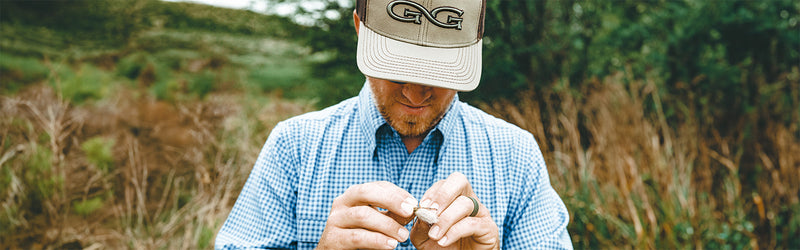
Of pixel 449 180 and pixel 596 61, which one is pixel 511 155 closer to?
pixel 449 180

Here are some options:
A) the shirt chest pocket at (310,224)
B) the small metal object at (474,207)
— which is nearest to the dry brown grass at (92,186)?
the shirt chest pocket at (310,224)

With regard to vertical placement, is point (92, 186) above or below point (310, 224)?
below

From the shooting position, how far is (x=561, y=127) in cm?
480

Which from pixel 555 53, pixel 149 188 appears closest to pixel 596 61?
pixel 555 53

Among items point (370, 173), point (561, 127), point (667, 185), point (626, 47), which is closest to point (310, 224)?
point (370, 173)

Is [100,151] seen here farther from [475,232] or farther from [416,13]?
[475,232]

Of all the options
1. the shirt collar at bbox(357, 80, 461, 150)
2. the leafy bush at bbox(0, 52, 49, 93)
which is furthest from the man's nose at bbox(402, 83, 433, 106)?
the leafy bush at bbox(0, 52, 49, 93)

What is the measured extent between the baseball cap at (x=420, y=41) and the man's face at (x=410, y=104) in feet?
0.32

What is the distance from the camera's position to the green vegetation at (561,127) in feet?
9.91

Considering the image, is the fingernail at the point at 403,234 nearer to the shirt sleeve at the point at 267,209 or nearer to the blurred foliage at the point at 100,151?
the shirt sleeve at the point at 267,209

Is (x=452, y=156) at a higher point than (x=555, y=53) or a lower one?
higher

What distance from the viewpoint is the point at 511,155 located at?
171cm

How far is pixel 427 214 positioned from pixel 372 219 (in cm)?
14

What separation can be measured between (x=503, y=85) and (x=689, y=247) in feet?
7.94
